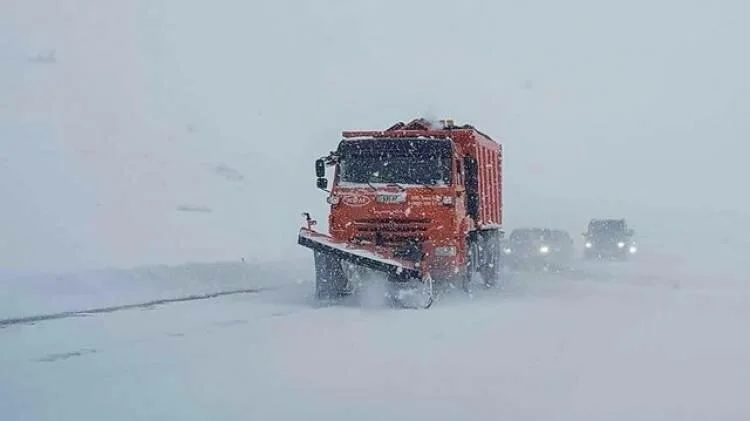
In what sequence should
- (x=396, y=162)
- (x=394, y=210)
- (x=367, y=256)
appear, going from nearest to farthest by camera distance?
(x=367, y=256) → (x=394, y=210) → (x=396, y=162)

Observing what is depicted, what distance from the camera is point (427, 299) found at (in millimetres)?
16219

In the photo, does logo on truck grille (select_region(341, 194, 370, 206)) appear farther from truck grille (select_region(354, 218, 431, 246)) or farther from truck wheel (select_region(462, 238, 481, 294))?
truck wheel (select_region(462, 238, 481, 294))

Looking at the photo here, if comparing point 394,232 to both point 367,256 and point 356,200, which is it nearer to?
point 356,200

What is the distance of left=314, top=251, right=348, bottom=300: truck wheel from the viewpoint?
662 inches

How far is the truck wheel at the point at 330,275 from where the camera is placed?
16812 millimetres
